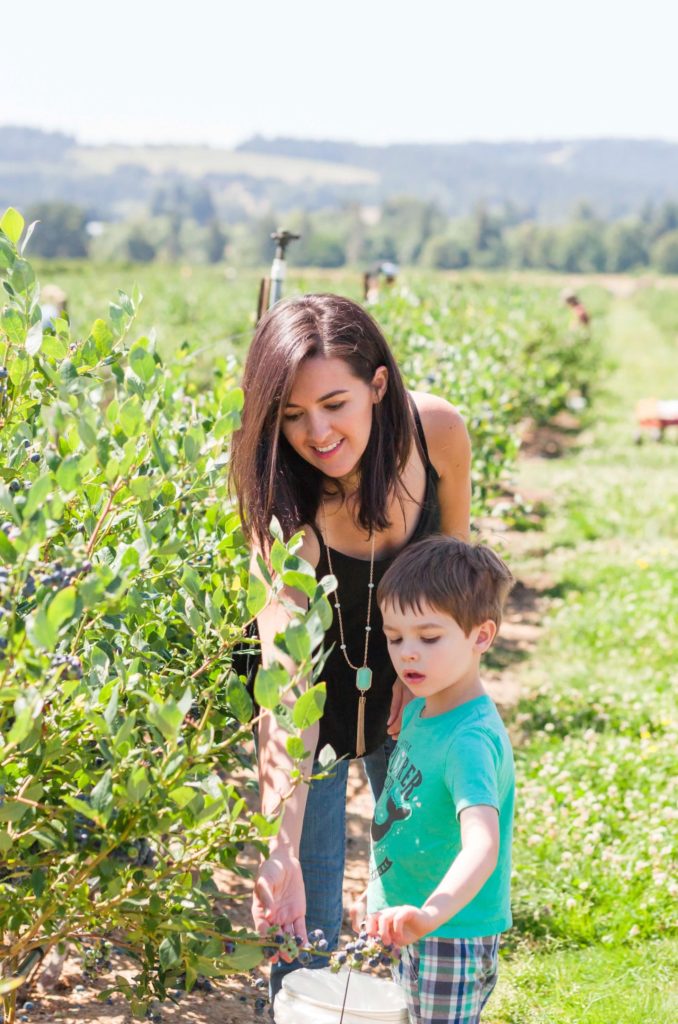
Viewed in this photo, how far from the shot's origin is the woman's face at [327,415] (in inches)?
77.9

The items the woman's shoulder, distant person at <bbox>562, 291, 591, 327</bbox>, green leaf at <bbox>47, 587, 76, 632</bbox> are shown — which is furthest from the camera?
distant person at <bbox>562, 291, 591, 327</bbox>

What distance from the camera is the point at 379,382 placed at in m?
2.12

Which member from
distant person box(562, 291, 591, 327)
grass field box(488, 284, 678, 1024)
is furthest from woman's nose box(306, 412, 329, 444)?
distant person box(562, 291, 591, 327)

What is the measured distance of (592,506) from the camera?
28.7ft

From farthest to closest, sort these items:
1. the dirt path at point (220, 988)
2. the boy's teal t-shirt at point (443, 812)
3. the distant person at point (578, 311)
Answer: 1. the distant person at point (578, 311)
2. the dirt path at point (220, 988)
3. the boy's teal t-shirt at point (443, 812)

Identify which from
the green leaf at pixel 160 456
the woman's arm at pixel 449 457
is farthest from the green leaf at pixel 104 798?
the woman's arm at pixel 449 457

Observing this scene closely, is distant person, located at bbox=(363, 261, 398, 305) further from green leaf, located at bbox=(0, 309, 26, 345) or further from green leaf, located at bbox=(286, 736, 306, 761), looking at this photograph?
green leaf, located at bbox=(286, 736, 306, 761)

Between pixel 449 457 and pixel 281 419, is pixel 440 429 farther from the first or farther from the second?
pixel 281 419

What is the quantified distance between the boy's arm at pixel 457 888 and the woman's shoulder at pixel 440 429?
0.79 metres

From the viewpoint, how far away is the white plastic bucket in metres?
1.52

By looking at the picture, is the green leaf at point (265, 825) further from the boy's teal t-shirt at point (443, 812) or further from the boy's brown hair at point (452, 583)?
the boy's brown hair at point (452, 583)

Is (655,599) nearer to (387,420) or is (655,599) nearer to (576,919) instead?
(576,919)

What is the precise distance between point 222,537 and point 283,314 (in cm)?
56

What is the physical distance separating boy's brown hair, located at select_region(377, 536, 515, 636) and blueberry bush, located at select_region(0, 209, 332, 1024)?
28 centimetres
